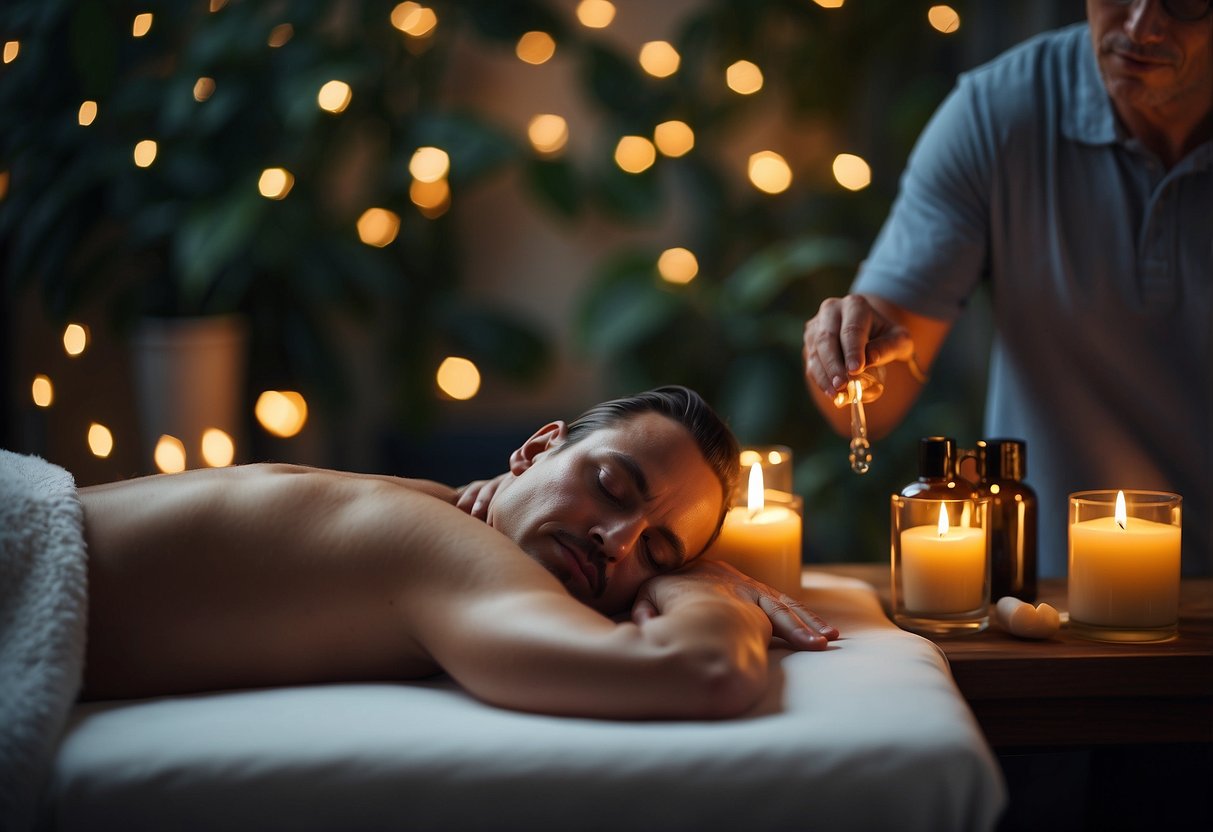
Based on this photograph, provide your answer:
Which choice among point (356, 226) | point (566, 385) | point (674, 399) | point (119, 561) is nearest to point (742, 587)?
point (674, 399)

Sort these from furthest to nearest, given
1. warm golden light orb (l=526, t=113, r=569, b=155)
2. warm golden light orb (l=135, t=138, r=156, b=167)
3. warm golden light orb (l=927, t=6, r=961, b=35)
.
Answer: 1. warm golden light orb (l=526, t=113, r=569, b=155)
2. warm golden light orb (l=927, t=6, r=961, b=35)
3. warm golden light orb (l=135, t=138, r=156, b=167)

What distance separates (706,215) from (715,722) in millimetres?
2583

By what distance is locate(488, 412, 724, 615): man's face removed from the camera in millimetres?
1145

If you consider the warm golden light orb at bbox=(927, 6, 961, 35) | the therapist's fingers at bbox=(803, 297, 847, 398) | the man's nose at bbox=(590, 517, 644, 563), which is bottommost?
the man's nose at bbox=(590, 517, 644, 563)

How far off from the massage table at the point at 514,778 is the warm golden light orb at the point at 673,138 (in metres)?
2.42

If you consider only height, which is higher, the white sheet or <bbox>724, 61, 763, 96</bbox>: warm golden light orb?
<bbox>724, 61, 763, 96</bbox>: warm golden light orb

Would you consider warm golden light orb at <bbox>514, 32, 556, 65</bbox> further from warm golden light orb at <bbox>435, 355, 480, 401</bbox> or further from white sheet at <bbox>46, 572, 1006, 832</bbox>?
white sheet at <bbox>46, 572, 1006, 832</bbox>

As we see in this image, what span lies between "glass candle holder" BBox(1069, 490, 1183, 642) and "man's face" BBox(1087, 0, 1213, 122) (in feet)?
1.91

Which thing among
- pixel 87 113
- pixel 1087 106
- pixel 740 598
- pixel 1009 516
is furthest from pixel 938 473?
pixel 87 113

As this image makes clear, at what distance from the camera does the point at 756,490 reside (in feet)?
4.19

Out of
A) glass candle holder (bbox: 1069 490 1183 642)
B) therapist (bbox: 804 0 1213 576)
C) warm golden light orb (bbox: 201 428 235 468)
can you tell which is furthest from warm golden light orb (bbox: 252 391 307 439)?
glass candle holder (bbox: 1069 490 1183 642)

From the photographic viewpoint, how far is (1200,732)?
1.15 metres

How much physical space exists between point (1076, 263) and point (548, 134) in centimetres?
205

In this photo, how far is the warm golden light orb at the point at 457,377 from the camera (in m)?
3.29
